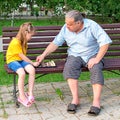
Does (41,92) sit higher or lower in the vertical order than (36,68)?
lower

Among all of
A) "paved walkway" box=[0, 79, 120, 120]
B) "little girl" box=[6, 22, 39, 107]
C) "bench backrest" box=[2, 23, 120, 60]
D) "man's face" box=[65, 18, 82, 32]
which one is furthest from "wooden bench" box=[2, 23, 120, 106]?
"man's face" box=[65, 18, 82, 32]

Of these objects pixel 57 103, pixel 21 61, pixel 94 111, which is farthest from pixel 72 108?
pixel 21 61

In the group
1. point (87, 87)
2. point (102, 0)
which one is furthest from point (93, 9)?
point (87, 87)

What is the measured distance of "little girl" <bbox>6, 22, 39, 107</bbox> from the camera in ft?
17.3

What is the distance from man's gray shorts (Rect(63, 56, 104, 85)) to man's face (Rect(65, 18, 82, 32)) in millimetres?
403

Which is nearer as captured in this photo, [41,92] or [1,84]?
[41,92]

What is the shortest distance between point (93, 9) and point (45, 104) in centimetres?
671

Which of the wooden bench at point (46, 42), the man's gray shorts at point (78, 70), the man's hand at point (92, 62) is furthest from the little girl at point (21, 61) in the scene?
the man's hand at point (92, 62)

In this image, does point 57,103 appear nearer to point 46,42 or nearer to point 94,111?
point 94,111

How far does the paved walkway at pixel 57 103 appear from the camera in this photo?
16.7ft

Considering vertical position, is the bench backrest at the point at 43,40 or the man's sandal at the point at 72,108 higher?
the bench backrest at the point at 43,40

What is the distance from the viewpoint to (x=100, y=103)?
561 centimetres

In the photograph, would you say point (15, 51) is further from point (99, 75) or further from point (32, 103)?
point (99, 75)

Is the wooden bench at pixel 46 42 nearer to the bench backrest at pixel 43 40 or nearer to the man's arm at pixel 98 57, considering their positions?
the bench backrest at pixel 43 40
